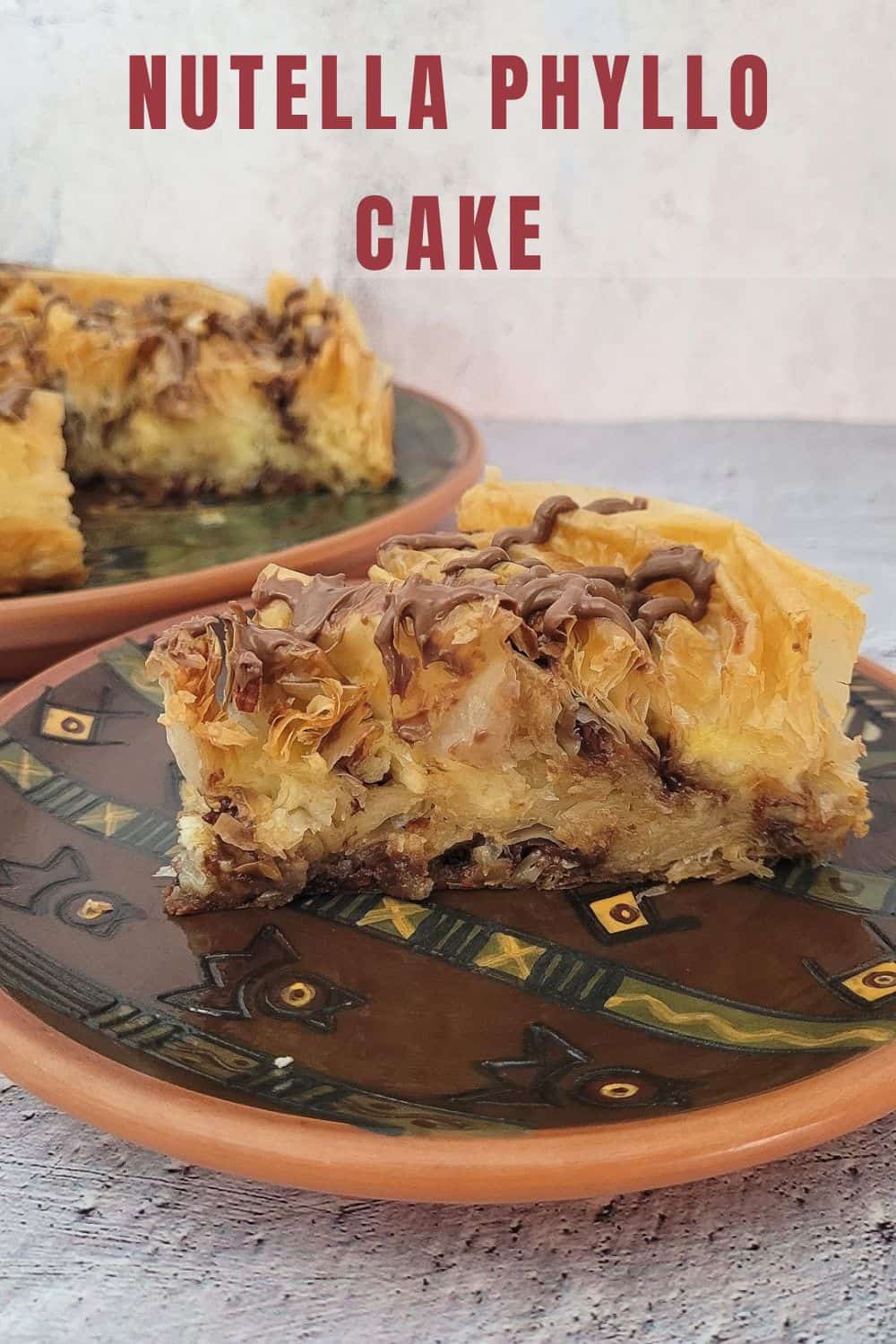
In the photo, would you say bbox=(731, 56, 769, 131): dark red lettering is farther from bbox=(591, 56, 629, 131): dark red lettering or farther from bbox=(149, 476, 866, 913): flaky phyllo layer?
bbox=(149, 476, 866, 913): flaky phyllo layer

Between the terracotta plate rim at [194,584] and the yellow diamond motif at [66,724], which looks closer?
the yellow diamond motif at [66,724]

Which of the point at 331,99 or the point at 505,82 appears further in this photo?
the point at 331,99

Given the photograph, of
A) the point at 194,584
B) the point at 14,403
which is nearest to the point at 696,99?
the point at 14,403

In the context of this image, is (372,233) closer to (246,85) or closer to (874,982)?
(246,85)

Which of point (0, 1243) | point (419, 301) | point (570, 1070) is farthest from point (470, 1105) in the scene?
point (419, 301)

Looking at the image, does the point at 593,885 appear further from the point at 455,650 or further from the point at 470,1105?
the point at 470,1105

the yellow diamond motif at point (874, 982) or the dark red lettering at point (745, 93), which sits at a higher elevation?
the dark red lettering at point (745, 93)

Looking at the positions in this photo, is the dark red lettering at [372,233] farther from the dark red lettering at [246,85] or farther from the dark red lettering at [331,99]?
the dark red lettering at [246,85]

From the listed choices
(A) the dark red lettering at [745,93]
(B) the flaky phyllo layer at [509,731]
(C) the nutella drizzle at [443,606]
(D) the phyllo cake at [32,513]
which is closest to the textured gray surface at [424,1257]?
(B) the flaky phyllo layer at [509,731]
